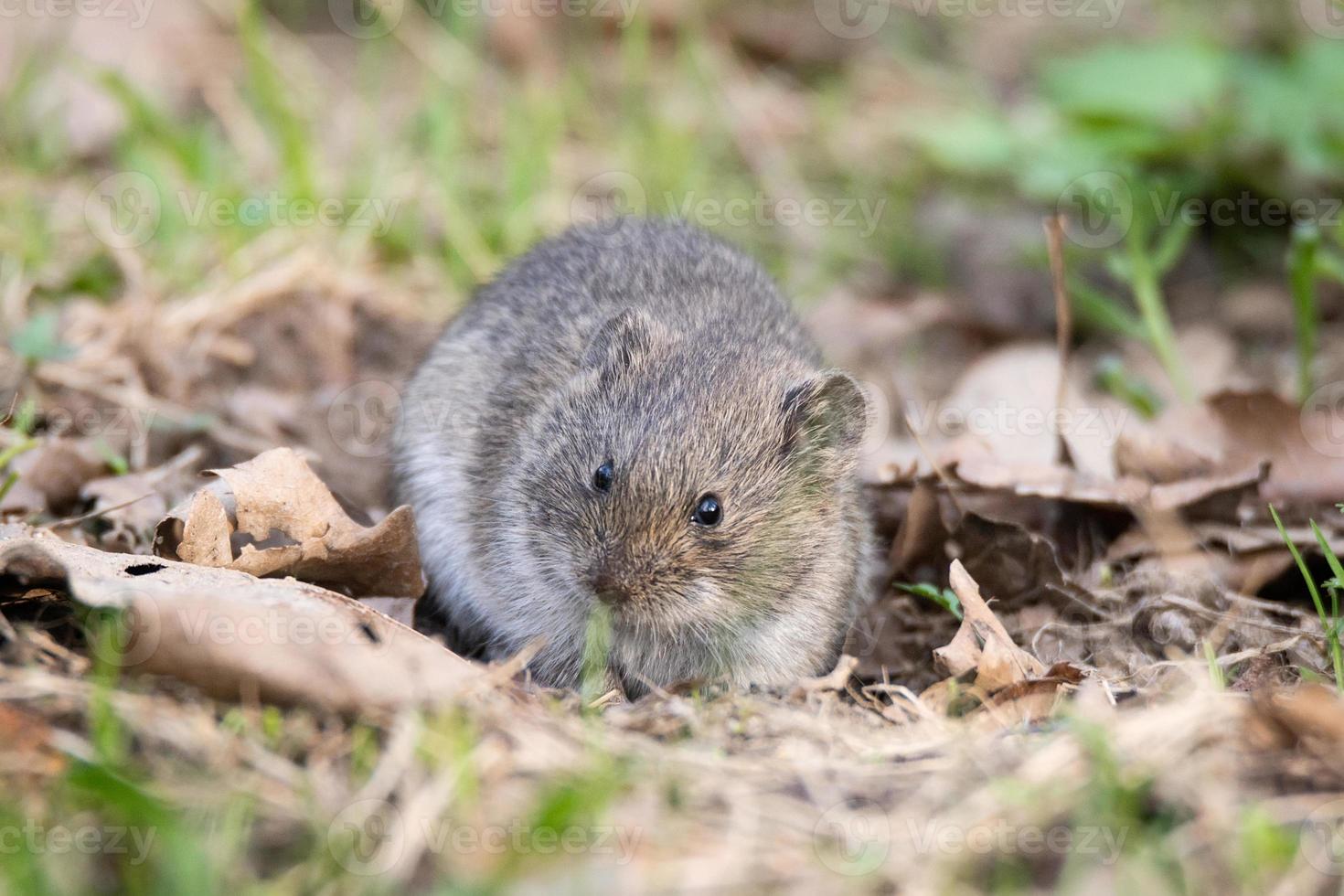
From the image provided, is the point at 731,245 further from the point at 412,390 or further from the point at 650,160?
the point at 650,160

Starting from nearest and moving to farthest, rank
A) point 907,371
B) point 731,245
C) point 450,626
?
point 450,626 < point 731,245 < point 907,371

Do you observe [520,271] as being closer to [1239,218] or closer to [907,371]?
[907,371]

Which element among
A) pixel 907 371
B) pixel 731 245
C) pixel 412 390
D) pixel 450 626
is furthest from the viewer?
pixel 907 371

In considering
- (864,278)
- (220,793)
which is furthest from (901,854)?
(864,278)

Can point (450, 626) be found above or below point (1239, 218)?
below

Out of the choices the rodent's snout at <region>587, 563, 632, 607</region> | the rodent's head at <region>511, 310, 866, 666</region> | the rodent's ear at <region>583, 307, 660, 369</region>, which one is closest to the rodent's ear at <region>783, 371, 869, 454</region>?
the rodent's head at <region>511, 310, 866, 666</region>

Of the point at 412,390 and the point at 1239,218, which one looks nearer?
the point at 412,390

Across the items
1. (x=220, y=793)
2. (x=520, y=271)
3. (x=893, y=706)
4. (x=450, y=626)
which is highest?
(x=520, y=271)
